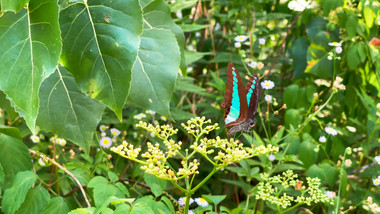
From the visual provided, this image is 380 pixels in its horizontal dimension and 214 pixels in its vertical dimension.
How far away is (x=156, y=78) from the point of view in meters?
1.01

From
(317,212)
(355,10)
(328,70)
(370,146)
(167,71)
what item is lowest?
(317,212)

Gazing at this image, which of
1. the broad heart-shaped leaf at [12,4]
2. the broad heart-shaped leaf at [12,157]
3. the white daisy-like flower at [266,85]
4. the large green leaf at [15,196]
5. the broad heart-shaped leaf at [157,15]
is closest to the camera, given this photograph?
the broad heart-shaped leaf at [12,4]

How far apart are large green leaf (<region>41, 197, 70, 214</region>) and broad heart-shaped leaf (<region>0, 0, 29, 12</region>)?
57cm

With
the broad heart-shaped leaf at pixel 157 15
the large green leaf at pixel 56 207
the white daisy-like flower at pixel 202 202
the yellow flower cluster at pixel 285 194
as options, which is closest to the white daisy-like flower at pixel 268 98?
the yellow flower cluster at pixel 285 194

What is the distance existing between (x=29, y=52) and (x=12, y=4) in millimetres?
80

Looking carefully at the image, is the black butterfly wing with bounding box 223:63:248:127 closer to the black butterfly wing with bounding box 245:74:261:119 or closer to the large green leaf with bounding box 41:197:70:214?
the black butterfly wing with bounding box 245:74:261:119

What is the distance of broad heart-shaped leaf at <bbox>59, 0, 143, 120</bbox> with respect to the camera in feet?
2.91

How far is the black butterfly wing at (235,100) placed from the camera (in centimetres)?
117

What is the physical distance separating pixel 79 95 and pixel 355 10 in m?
1.28

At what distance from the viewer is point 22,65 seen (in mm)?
853

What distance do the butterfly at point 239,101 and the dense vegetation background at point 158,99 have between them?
7 centimetres

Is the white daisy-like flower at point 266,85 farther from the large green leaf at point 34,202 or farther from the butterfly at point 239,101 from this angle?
the large green leaf at point 34,202

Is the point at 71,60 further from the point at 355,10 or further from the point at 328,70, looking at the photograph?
the point at 355,10

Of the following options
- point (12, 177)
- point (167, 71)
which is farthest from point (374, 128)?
point (12, 177)
